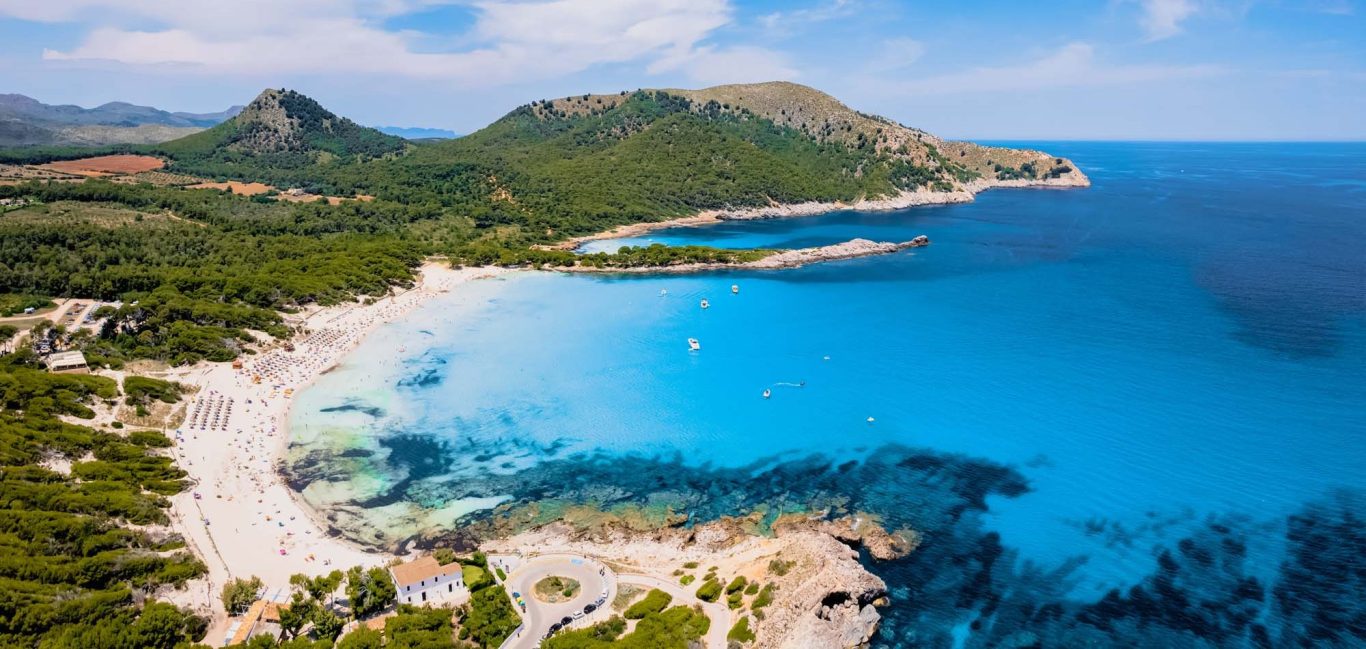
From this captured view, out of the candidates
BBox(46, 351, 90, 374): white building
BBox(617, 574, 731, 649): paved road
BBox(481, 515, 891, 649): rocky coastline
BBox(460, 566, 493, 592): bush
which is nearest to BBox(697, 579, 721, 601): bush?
BBox(617, 574, 731, 649): paved road

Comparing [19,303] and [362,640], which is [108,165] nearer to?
[19,303]

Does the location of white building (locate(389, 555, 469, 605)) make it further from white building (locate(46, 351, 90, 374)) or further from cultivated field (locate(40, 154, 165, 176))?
cultivated field (locate(40, 154, 165, 176))

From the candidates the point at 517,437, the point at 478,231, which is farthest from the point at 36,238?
the point at 517,437

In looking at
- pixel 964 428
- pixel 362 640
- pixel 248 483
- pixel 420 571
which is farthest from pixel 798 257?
pixel 362 640

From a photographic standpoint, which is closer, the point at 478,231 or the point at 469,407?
the point at 469,407

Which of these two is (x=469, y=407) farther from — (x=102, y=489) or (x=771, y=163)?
(x=771, y=163)

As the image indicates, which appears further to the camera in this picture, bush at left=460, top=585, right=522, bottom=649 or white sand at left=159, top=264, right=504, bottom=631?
white sand at left=159, top=264, right=504, bottom=631

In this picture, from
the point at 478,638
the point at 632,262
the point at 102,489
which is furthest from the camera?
the point at 632,262

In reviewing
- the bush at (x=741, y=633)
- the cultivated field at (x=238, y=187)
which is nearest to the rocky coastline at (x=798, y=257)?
the bush at (x=741, y=633)
